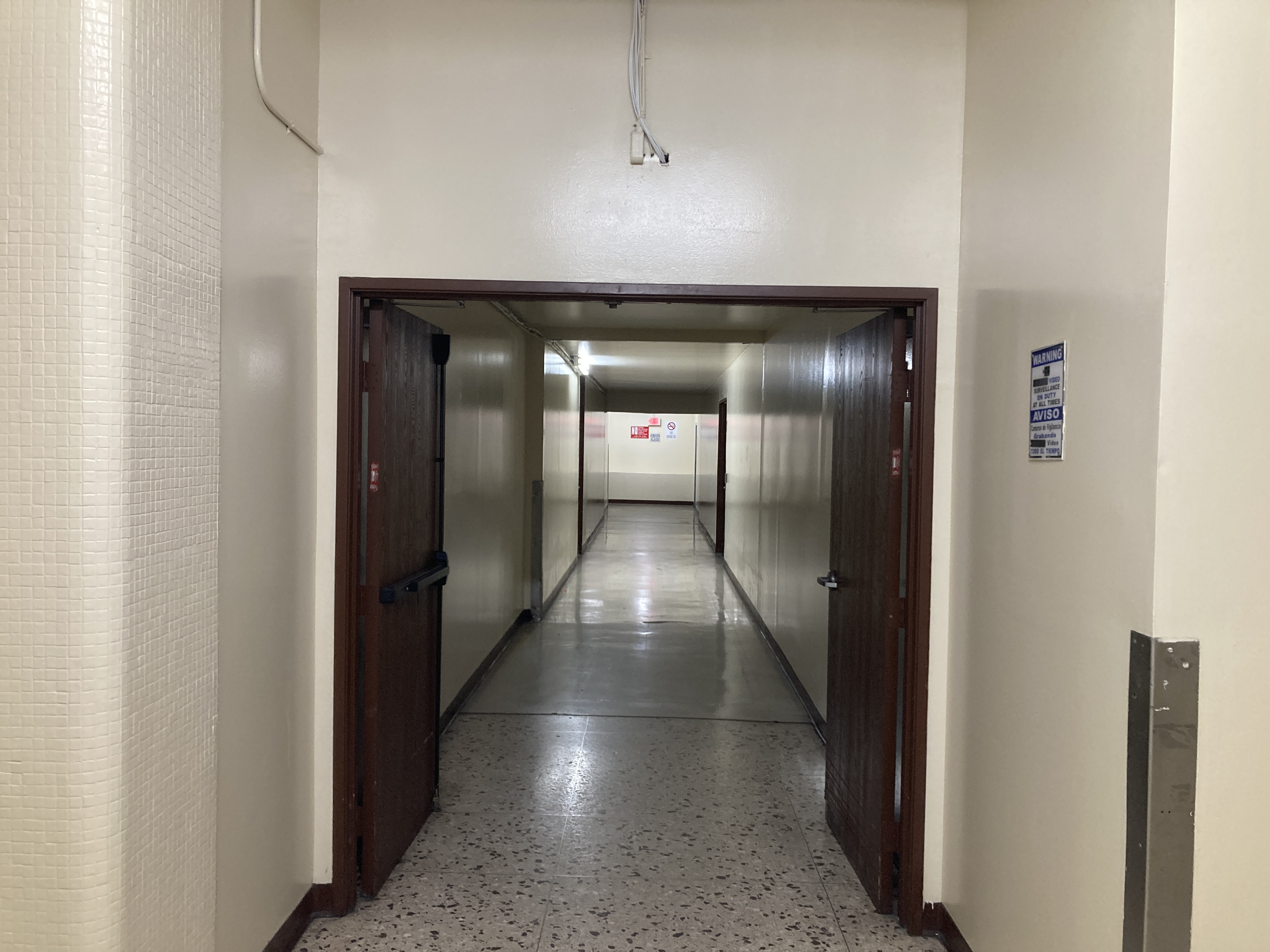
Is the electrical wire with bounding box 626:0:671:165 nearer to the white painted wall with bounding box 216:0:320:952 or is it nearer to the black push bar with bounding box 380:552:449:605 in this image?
the white painted wall with bounding box 216:0:320:952

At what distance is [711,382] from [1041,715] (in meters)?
11.3

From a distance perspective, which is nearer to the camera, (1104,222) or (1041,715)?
(1104,222)

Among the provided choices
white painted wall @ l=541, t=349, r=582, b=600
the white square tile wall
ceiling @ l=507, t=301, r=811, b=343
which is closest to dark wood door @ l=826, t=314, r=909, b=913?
ceiling @ l=507, t=301, r=811, b=343

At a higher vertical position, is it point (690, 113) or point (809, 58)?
point (809, 58)

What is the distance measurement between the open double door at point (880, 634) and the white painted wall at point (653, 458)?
57.8ft

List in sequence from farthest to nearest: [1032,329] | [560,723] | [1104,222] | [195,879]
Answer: [560,723], [1032,329], [195,879], [1104,222]

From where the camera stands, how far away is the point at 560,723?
15.2 ft

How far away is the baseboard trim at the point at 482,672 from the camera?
4.52m

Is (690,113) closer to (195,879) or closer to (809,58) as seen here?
(809,58)

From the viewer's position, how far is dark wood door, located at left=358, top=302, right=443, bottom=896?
9.18 ft

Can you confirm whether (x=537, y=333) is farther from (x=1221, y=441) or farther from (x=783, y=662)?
(x=1221, y=441)

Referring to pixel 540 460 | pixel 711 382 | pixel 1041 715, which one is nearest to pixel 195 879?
pixel 1041 715

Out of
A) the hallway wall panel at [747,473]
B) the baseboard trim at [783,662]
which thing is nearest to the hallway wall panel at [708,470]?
the hallway wall panel at [747,473]

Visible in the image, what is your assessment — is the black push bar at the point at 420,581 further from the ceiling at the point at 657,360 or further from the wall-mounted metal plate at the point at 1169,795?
the ceiling at the point at 657,360
